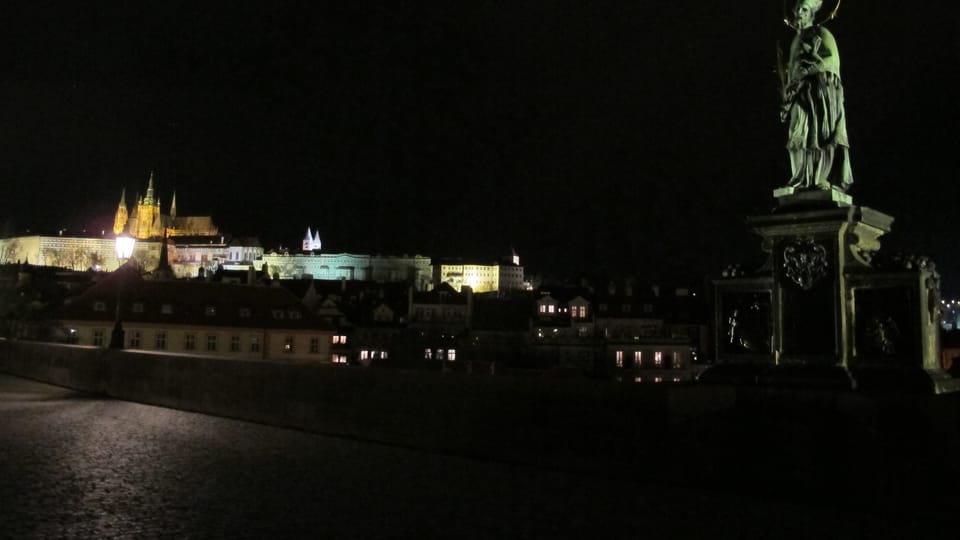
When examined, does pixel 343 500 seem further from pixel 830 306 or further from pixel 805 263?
pixel 805 263

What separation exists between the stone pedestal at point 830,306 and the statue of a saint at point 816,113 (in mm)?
374

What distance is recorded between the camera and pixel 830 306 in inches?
391

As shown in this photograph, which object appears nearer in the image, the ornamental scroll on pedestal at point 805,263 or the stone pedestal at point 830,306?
the stone pedestal at point 830,306

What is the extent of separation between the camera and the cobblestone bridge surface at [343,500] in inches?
262

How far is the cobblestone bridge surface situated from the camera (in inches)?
262

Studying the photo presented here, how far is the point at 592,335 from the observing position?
82.2 metres

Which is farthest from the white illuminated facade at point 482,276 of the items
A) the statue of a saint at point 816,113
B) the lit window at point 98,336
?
the statue of a saint at point 816,113

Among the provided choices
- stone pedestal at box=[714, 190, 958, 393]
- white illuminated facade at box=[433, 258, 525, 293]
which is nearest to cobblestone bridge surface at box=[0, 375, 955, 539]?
stone pedestal at box=[714, 190, 958, 393]

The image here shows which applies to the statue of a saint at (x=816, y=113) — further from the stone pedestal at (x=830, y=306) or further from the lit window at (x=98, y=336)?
the lit window at (x=98, y=336)

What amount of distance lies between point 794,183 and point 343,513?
22.5 ft

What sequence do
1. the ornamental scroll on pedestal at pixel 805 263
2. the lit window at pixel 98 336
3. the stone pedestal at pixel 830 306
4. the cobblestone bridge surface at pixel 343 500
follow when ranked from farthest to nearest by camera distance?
the lit window at pixel 98 336 < the ornamental scroll on pedestal at pixel 805 263 < the stone pedestal at pixel 830 306 < the cobblestone bridge surface at pixel 343 500

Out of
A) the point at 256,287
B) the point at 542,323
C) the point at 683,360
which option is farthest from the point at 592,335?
the point at 256,287

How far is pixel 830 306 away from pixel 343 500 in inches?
232

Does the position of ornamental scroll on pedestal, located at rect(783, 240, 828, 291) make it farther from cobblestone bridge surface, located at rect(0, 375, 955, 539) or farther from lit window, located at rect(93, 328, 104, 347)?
lit window, located at rect(93, 328, 104, 347)
